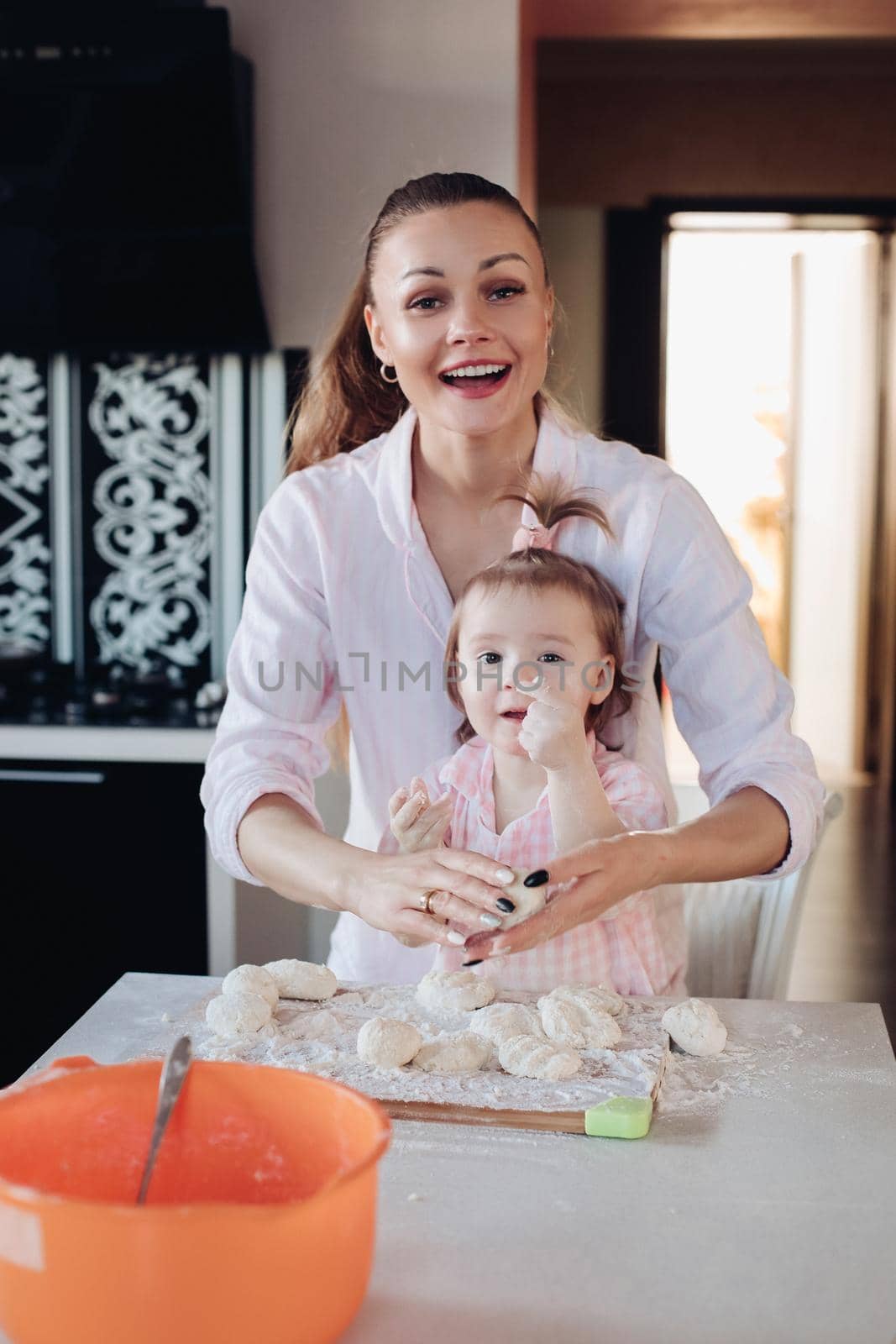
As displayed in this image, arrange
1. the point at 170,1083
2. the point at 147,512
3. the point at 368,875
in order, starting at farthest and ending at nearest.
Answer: the point at 147,512, the point at 368,875, the point at 170,1083

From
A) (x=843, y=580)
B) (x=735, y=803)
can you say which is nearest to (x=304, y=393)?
(x=735, y=803)

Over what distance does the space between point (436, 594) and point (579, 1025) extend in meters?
0.67

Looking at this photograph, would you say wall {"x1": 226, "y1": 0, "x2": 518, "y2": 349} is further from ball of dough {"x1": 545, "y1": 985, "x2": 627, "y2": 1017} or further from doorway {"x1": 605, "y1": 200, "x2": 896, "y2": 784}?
doorway {"x1": 605, "y1": 200, "x2": 896, "y2": 784}

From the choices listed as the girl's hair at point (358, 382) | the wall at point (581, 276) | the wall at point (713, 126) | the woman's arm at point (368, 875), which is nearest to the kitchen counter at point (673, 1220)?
the woman's arm at point (368, 875)

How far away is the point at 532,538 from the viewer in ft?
5.45

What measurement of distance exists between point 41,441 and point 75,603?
1.23 ft

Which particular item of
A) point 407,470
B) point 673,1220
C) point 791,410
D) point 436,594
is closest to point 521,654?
point 436,594

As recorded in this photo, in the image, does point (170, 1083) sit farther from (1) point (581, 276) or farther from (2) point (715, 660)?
(1) point (581, 276)

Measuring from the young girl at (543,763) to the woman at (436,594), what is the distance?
50 mm

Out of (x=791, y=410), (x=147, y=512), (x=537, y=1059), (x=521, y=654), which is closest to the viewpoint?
(x=537, y=1059)

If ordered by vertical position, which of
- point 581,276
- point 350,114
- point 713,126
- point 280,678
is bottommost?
point 280,678

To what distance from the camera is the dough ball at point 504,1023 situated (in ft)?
4.02

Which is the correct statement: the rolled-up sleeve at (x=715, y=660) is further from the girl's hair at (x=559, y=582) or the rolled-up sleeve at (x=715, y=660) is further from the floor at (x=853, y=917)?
the floor at (x=853, y=917)

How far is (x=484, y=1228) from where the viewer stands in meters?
0.95
